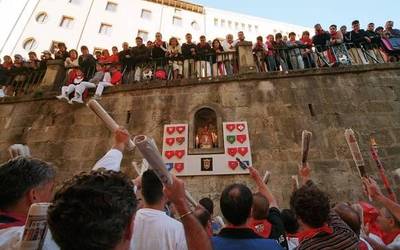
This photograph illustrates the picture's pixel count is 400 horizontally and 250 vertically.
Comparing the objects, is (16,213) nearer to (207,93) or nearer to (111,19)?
(207,93)

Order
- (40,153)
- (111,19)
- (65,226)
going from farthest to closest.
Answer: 1. (111,19)
2. (40,153)
3. (65,226)

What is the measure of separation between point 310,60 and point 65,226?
8637 mm

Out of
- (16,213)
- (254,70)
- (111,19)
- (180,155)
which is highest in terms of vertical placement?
(111,19)

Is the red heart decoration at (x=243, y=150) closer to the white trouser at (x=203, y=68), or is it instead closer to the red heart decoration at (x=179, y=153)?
the red heart decoration at (x=179, y=153)

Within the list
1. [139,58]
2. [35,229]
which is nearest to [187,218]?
[35,229]

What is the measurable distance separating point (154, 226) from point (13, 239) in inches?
36.8

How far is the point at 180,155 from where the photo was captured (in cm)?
689

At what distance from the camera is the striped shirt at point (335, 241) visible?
2092 mm

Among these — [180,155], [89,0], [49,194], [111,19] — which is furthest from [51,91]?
[89,0]

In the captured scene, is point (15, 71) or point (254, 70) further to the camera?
point (15, 71)

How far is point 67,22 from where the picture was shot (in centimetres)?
2638

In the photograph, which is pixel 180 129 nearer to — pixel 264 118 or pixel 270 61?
pixel 264 118

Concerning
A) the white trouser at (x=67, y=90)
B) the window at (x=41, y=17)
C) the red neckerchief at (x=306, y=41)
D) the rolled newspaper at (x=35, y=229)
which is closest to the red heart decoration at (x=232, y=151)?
the red neckerchief at (x=306, y=41)

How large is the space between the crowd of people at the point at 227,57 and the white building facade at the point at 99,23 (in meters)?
15.5
